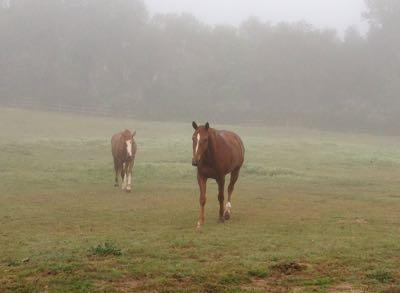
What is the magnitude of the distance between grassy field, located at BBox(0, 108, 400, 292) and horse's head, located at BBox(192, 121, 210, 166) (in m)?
1.53

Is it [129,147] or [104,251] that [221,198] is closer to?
[104,251]

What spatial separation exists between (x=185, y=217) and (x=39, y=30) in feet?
197

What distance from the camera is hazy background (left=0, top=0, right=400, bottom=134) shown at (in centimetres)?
6688

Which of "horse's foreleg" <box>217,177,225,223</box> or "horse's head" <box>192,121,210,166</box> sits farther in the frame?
"horse's foreleg" <box>217,177,225,223</box>

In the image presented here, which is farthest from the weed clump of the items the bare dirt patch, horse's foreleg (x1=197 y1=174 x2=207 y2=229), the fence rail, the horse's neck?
the fence rail

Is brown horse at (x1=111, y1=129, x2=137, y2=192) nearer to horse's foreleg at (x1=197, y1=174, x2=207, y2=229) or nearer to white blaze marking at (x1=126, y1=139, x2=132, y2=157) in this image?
white blaze marking at (x1=126, y1=139, x2=132, y2=157)

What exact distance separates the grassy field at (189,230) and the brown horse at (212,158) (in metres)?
0.65

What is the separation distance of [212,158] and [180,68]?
58160 mm

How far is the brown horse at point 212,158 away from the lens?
11984mm

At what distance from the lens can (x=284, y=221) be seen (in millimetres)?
13203

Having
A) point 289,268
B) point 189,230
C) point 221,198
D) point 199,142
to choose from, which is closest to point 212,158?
point 199,142

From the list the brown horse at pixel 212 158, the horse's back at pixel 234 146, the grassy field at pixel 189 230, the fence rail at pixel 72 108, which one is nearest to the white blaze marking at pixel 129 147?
the grassy field at pixel 189 230

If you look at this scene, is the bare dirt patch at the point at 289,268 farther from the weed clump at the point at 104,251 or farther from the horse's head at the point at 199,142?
the horse's head at the point at 199,142

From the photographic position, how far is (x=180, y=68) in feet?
229
